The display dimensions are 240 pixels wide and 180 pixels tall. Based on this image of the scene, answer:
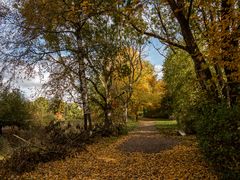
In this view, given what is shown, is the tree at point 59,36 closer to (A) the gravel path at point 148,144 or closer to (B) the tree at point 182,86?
(A) the gravel path at point 148,144

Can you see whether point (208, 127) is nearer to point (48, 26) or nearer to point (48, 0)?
point (48, 0)

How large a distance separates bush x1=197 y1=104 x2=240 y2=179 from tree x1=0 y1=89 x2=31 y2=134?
18.5m

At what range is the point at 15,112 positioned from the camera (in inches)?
974

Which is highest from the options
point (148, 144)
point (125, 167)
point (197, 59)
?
point (197, 59)

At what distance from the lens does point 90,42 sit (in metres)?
17.9

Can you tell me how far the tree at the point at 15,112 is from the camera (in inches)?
939

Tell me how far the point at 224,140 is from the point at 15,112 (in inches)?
818

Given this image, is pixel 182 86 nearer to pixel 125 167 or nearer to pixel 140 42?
pixel 140 42

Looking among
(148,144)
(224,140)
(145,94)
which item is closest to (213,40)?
(224,140)

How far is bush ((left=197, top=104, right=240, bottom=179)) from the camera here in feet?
20.2

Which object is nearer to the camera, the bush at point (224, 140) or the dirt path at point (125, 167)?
the bush at point (224, 140)

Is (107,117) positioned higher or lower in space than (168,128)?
higher

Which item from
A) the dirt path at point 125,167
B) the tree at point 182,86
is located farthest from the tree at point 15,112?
the dirt path at point 125,167

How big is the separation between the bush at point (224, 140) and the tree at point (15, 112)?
18.5m
